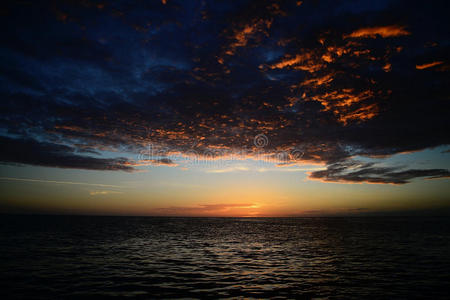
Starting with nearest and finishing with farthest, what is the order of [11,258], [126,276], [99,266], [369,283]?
[369,283] → [126,276] → [99,266] → [11,258]

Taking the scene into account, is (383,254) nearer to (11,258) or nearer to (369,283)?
(369,283)

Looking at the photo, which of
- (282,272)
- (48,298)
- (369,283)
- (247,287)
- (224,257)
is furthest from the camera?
(224,257)

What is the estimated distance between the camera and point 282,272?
20.3 metres

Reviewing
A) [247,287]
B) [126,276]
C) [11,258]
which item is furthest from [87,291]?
[11,258]

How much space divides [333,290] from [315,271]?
536 centimetres

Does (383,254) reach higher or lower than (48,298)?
lower

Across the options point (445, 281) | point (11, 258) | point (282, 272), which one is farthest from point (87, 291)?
point (445, 281)

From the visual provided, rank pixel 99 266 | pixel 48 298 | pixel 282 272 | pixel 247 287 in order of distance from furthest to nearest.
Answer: pixel 99 266
pixel 282 272
pixel 247 287
pixel 48 298

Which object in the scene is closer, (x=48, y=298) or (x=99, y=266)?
(x=48, y=298)

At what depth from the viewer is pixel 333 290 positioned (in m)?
15.6

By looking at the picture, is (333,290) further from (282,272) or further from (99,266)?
(99,266)

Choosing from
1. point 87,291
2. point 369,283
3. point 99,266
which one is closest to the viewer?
point 87,291

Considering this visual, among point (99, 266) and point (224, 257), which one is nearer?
point (99, 266)

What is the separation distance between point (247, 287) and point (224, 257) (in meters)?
11.8
